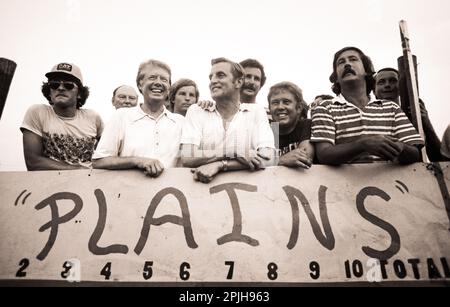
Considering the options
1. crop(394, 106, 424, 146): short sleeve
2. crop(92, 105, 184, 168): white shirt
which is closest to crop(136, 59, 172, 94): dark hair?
crop(92, 105, 184, 168): white shirt

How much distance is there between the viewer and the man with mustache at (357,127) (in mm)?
2492

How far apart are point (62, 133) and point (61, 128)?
5 centimetres

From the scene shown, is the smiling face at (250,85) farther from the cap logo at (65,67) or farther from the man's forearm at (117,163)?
the man's forearm at (117,163)

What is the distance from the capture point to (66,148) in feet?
10.7

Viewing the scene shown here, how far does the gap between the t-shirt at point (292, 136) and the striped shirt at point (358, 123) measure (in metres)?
0.45

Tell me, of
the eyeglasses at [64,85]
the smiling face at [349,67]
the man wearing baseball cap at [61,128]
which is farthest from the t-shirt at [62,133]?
the smiling face at [349,67]

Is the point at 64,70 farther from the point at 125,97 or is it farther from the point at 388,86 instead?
the point at 388,86

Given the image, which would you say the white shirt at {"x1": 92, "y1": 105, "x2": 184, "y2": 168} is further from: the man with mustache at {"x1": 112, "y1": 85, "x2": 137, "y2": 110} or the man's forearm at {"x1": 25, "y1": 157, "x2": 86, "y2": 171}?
the man with mustache at {"x1": 112, "y1": 85, "x2": 137, "y2": 110}

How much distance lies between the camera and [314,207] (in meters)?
2.38

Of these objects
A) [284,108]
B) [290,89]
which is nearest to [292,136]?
[284,108]
